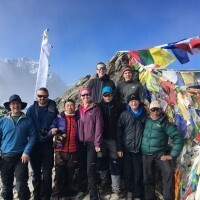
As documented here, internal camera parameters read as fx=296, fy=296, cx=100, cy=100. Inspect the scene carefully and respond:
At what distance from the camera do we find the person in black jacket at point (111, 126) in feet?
28.8

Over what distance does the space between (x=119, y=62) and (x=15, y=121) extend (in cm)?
799

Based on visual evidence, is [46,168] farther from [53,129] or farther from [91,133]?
[91,133]

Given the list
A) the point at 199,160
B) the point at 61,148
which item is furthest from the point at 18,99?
the point at 199,160

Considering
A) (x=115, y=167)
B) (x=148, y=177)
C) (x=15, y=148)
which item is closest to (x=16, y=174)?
(x=15, y=148)

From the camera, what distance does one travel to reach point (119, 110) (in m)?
8.92

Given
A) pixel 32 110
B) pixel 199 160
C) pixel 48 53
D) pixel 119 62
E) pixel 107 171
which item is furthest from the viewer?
pixel 119 62

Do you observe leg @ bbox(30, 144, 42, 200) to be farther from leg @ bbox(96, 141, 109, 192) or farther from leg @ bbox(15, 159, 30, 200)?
leg @ bbox(96, 141, 109, 192)

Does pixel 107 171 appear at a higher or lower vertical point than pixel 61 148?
lower

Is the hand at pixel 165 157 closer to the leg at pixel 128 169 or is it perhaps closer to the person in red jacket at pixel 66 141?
the leg at pixel 128 169

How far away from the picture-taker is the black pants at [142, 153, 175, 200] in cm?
770

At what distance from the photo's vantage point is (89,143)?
848 centimetres

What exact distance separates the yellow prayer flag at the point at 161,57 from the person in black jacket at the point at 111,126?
9.93 ft

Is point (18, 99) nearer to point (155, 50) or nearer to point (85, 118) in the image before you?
point (85, 118)

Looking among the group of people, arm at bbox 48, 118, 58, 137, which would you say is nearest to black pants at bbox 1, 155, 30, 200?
the group of people
